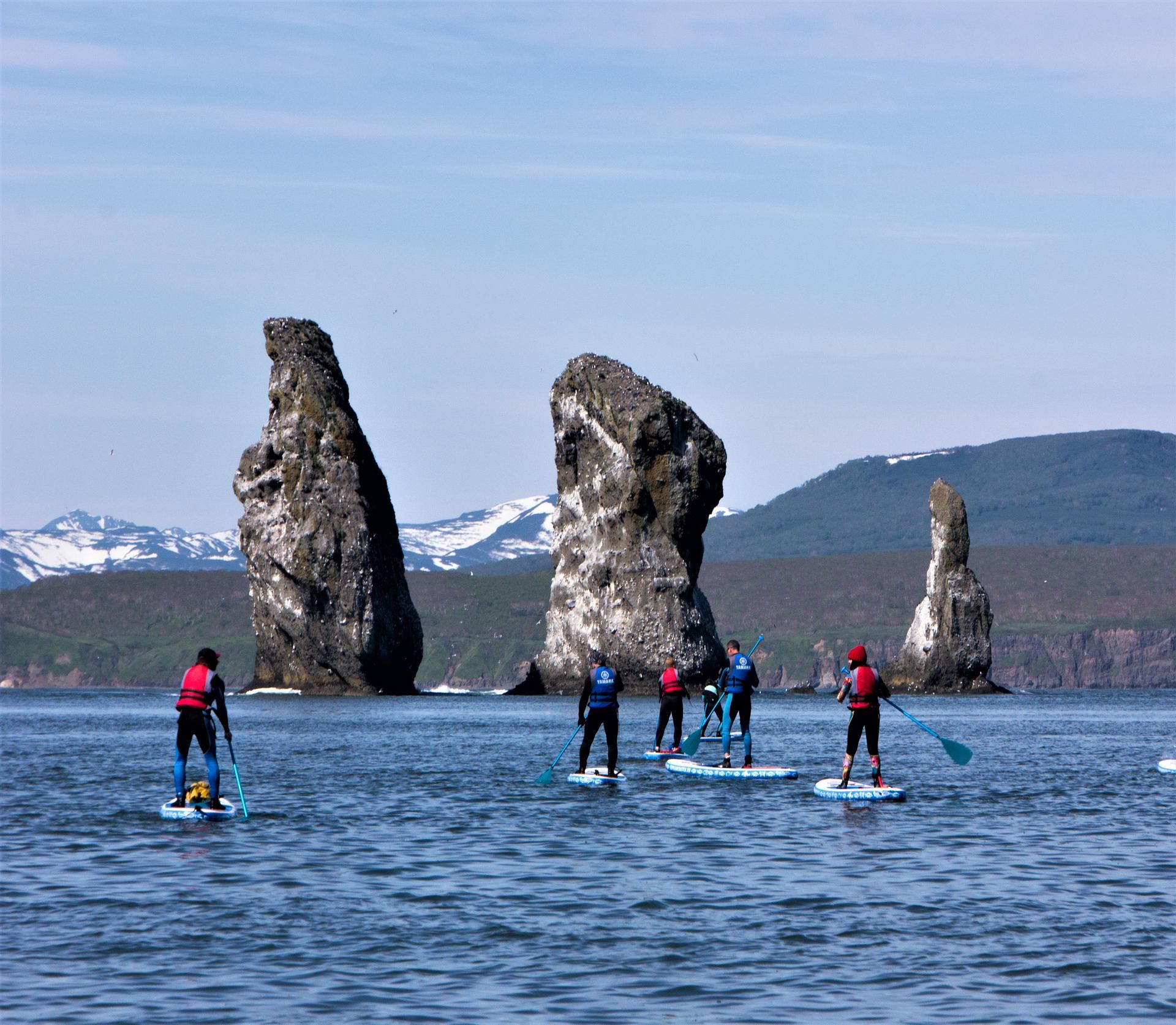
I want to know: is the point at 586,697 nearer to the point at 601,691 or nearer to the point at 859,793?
the point at 601,691

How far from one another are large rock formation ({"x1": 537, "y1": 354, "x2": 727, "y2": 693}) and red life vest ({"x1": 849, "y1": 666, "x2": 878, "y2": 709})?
257ft

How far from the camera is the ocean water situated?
17.2 m

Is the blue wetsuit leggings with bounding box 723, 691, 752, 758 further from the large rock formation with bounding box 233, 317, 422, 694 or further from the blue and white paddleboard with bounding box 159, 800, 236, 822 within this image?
the large rock formation with bounding box 233, 317, 422, 694

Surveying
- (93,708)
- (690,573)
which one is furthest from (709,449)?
(93,708)

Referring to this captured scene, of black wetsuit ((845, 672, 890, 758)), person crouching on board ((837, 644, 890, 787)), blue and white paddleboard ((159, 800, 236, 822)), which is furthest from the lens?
black wetsuit ((845, 672, 890, 758))

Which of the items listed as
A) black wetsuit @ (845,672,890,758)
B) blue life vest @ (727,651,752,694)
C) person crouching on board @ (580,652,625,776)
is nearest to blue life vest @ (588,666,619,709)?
person crouching on board @ (580,652,625,776)

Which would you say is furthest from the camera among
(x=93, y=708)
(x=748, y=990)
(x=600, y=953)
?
(x=93, y=708)

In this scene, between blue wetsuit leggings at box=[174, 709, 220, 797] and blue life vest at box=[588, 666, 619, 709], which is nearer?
blue wetsuit leggings at box=[174, 709, 220, 797]

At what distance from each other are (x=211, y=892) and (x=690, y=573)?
98252mm

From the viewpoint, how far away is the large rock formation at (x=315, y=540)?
11512cm

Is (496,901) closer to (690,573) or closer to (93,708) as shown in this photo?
(93,708)

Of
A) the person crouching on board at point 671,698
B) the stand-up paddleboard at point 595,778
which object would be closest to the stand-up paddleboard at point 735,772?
the stand-up paddleboard at point 595,778

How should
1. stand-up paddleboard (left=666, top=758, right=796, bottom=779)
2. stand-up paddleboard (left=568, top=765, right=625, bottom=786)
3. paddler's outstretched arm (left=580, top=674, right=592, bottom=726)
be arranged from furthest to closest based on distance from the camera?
stand-up paddleboard (left=666, top=758, right=796, bottom=779), stand-up paddleboard (left=568, top=765, right=625, bottom=786), paddler's outstretched arm (left=580, top=674, right=592, bottom=726)

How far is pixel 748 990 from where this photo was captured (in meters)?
17.5
